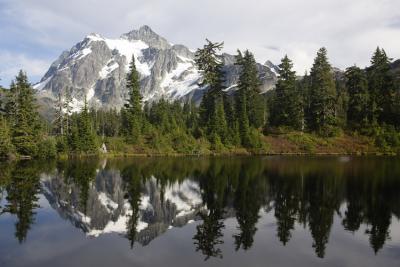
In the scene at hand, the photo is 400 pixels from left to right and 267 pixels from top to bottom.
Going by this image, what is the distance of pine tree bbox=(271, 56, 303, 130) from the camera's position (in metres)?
84.3

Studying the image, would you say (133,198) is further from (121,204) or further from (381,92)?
(381,92)

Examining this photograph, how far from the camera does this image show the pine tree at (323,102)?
81.9 metres

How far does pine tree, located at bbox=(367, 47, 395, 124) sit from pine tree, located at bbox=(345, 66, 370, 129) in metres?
1.40

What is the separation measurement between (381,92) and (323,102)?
14270 millimetres

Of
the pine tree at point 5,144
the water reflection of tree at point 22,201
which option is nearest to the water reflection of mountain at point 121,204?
the water reflection of tree at point 22,201

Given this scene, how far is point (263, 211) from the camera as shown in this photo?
70.5ft

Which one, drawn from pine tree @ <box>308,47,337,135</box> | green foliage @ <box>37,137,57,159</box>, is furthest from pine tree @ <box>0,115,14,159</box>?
pine tree @ <box>308,47,337,135</box>

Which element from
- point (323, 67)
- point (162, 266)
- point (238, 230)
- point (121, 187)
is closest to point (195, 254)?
point (162, 266)

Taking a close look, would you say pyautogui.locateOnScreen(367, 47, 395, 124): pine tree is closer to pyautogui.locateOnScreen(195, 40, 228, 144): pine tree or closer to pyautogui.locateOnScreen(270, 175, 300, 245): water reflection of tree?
pyautogui.locateOnScreen(195, 40, 228, 144): pine tree

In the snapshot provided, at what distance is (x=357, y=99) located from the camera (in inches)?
3378

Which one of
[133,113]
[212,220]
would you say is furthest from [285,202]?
[133,113]

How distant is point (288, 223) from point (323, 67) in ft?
240

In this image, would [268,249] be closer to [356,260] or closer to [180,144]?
[356,260]

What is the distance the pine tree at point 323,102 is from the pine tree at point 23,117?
176 feet
